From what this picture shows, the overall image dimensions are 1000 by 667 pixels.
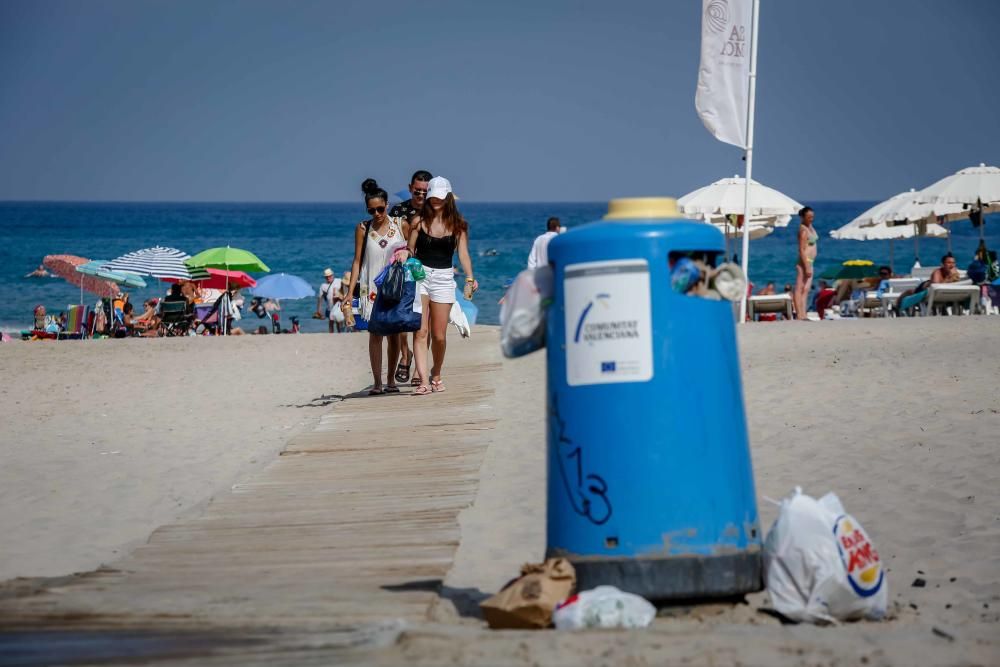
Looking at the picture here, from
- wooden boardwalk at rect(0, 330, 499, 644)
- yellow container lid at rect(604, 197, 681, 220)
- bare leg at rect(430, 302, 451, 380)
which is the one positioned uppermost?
yellow container lid at rect(604, 197, 681, 220)

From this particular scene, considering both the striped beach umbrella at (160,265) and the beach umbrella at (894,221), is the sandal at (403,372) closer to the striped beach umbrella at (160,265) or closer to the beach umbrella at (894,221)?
the striped beach umbrella at (160,265)

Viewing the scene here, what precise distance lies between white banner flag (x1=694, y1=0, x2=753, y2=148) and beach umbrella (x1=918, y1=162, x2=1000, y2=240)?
8.62 metres

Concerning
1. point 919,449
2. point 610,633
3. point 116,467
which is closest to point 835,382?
point 919,449

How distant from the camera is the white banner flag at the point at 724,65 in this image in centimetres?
1492

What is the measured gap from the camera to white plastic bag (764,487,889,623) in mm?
4121

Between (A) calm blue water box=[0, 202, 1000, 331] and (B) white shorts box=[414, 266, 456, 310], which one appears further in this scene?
(A) calm blue water box=[0, 202, 1000, 331]

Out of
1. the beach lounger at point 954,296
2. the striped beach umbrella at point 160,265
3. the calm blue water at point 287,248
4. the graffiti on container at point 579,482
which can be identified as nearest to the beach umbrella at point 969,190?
the beach lounger at point 954,296

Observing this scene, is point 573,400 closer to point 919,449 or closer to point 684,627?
point 684,627

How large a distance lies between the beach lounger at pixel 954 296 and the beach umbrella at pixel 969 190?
247 centimetres

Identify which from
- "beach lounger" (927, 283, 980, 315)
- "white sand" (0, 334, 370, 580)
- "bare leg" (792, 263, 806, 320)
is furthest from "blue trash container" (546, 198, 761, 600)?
"beach lounger" (927, 283, 980, 315)

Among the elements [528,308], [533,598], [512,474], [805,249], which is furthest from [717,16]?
[533,598]

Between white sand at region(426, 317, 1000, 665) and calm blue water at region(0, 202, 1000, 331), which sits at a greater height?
calm blue water at region(0, 202, 1000, 331)

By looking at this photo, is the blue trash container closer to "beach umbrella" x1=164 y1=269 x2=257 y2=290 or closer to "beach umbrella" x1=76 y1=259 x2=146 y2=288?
"beach umbrella" x1=164 y1=269 x2=257 y2=290

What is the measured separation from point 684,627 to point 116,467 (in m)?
5.76
